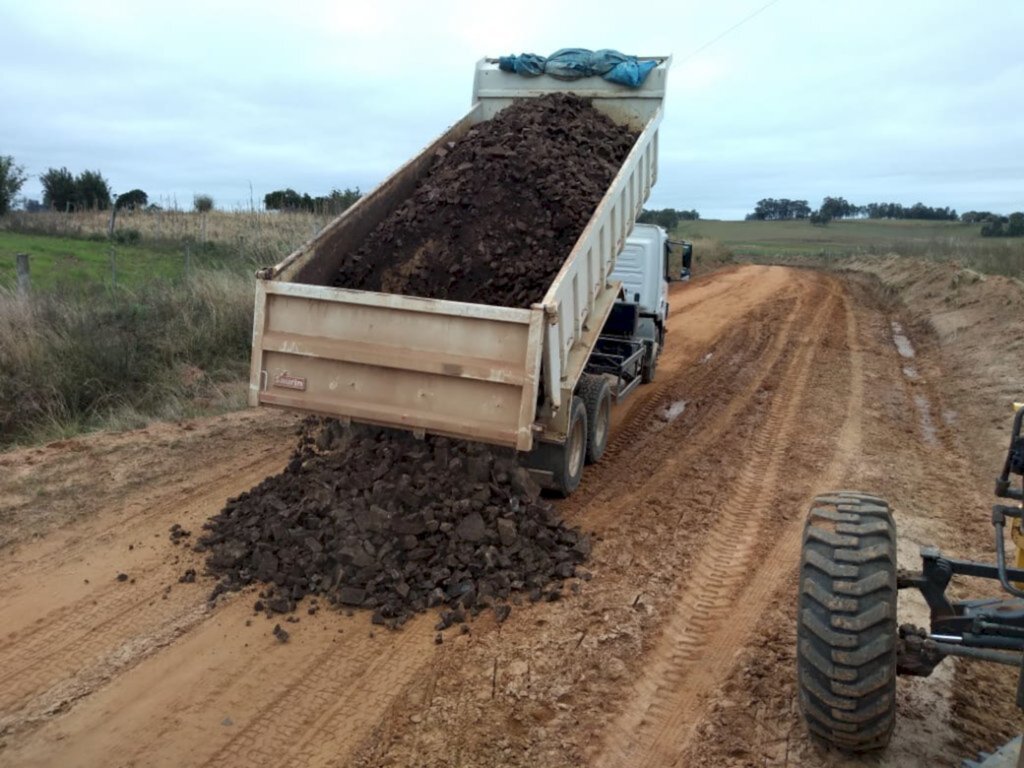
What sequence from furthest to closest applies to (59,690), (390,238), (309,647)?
(390,238) → (309,647) → (59,690)

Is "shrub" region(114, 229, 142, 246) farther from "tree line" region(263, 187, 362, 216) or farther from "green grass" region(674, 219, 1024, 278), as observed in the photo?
"green grass" region(674, 219, 1024, 278)

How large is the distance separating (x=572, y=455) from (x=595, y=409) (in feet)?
2.60

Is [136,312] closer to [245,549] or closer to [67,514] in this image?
[67,514]

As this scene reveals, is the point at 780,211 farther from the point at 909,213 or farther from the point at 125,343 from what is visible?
the point at 125,343

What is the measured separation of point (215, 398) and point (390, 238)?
3.85 meters

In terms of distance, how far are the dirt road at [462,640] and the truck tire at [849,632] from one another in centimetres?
40

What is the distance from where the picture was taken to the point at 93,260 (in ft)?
67.1

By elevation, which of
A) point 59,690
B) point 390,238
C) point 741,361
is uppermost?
point 390,238

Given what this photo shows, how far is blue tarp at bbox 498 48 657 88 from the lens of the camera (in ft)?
31.2

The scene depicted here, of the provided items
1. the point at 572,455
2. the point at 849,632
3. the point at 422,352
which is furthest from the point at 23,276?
the point at 849,632

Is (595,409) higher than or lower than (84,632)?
higher

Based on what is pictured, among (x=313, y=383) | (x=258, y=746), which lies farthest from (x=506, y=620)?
(x=313, y=383)

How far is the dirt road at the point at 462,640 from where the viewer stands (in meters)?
4.05

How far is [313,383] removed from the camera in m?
6.28
